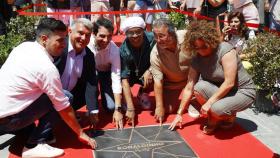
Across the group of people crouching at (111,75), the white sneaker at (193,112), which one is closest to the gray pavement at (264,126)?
the group of people crouching at (111,75)

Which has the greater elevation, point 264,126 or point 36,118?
point 36,118

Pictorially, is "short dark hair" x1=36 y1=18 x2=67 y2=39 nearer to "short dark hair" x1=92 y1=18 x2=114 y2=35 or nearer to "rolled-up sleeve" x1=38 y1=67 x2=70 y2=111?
"rolled-up sleeve" x1=38 y1=67 x2=70 y2=111

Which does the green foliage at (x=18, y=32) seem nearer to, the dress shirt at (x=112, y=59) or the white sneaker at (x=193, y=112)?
the dress shirt at (x=112, y=59)

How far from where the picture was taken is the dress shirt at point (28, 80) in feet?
10.5

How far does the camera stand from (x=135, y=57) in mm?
4531

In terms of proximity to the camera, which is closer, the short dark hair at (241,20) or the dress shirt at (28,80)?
the dress shirt at (28,80)

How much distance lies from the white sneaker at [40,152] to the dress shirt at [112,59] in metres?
1.02

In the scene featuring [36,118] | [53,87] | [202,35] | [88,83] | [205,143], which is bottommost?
[205,143]

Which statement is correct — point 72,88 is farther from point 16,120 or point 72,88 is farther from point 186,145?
point 186,145

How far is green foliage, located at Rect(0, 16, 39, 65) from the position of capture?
5425 millimetres

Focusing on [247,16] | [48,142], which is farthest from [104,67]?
[247,16]

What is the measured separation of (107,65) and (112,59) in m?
0.19

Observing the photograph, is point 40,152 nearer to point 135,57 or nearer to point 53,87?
point 53,87

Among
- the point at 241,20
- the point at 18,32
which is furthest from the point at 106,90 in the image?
the point at 18,32
